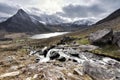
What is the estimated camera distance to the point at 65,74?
46.5 meters

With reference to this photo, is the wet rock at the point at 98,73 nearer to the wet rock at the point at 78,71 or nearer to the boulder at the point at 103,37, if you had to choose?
the wet rock at the point at 78,71

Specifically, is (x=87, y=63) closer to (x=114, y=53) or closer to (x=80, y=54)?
(x=80, y=54)

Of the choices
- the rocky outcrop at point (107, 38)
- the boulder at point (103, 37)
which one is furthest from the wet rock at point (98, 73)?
the boulder at point (103, 37)

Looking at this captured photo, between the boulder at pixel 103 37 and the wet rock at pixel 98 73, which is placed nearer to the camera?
the wet rock at pixel 98 73

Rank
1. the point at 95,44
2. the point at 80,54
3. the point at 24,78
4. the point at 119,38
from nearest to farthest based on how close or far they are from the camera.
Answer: the point at 24,78 < the point at 80,54 < the point at 119,38 < the point at 95,44

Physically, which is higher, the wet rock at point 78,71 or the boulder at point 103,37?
the boulder at point 103,37

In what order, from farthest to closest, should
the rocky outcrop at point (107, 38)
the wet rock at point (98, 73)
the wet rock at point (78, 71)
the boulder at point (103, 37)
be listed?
the boulder at point (103, 37) → the rocky outcrop at point (107, 38) → the wet rock at point (78, 71) → the wet rock at point (98, 73)

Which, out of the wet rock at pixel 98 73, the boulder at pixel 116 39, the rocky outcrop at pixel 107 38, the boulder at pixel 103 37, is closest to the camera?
the wet rock at pixel 98 73

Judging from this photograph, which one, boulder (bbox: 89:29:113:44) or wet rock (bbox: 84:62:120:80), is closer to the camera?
wet rock (bbox: 84:62:120:80)

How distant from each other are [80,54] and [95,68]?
138ft

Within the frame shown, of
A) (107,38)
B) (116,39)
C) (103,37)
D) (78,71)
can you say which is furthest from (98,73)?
(107,38)

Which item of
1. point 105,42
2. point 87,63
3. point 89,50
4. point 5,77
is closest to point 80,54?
point 89,50

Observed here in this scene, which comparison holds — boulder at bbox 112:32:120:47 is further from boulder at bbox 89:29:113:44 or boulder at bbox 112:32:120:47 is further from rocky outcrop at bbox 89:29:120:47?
boulder at bbox 89:29:113:44

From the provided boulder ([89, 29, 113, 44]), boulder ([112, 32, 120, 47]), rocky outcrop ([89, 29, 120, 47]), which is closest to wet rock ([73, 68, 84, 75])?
boulder ([112, 32, 120, 47])
